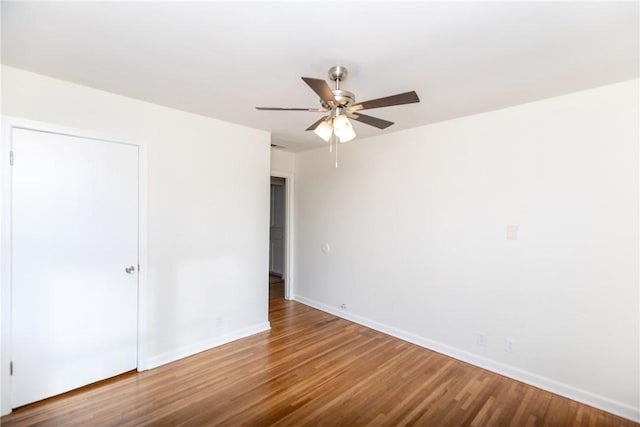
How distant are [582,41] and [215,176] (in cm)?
311

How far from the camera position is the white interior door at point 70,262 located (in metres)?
2.20

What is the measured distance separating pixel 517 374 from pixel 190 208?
11.4 ft

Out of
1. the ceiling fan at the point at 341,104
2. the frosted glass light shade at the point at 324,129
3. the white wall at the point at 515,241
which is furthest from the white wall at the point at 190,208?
the frosted glass light shade at the point at 324,129

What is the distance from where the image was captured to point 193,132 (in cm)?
306

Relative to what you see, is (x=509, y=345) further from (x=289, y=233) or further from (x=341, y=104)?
(x=289, y=233)

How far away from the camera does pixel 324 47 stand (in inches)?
69.2

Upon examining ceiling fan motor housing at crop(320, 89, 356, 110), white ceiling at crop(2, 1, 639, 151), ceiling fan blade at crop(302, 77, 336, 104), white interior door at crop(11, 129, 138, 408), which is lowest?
white interior door at crop(11, 129, 138, 408)

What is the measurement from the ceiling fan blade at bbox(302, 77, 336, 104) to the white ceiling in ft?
1.00

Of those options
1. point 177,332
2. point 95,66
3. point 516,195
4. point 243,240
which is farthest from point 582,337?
point 95,66

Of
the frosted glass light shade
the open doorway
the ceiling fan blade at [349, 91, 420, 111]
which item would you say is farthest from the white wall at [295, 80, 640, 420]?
the open doorway

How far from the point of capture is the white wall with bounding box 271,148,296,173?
4613mm

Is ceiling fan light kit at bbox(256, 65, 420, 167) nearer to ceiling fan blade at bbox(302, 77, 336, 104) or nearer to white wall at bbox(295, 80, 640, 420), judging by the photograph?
ceiling fan blade at bbox(302, 77, 336, 104)

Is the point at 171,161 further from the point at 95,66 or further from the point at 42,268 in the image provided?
the point at 42,268

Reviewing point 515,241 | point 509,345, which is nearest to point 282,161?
point 515,241
